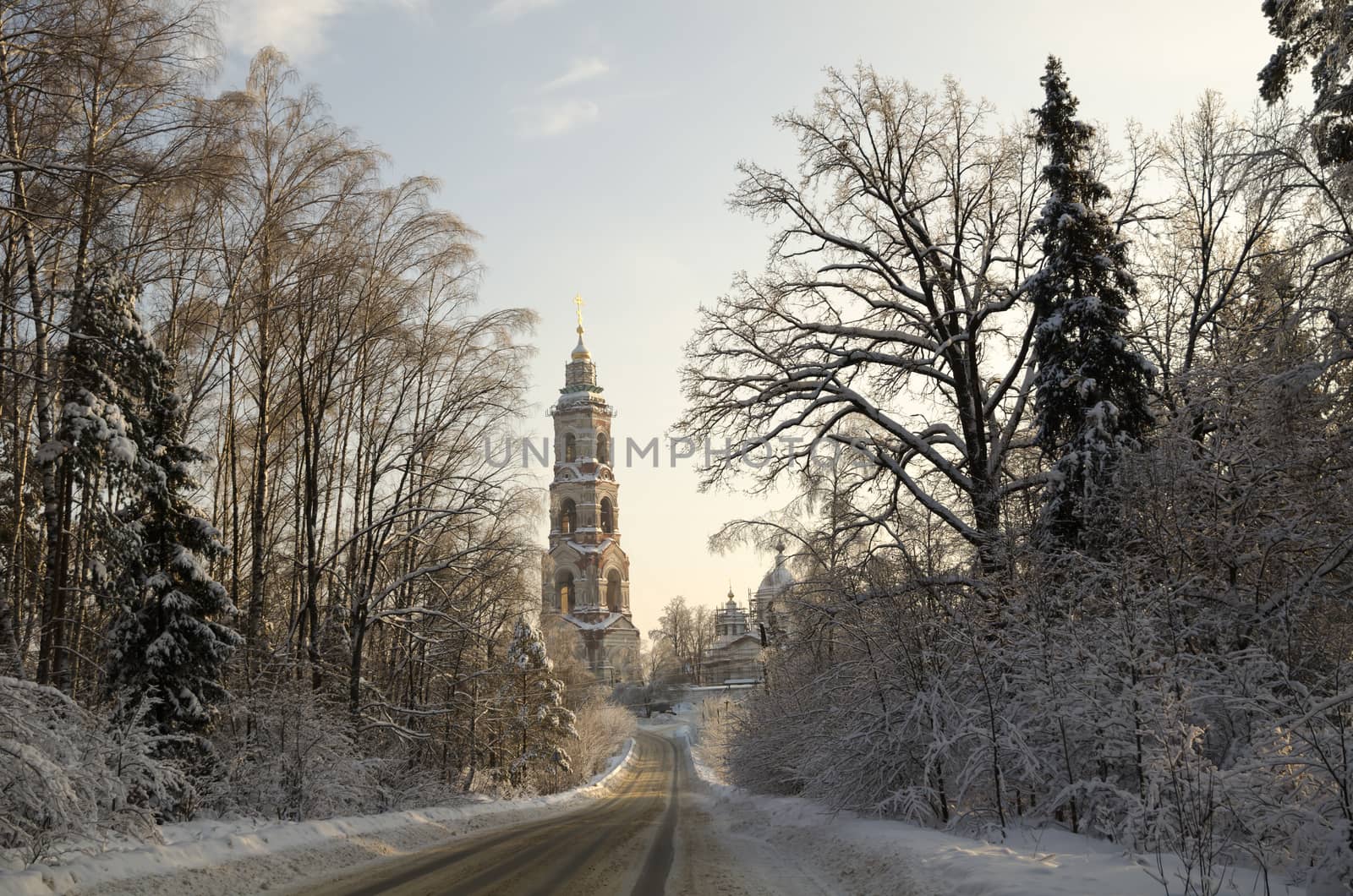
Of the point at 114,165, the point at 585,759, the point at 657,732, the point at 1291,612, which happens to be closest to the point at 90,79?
the point at 114,165

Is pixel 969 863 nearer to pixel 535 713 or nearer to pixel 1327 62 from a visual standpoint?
pixel 1327 62

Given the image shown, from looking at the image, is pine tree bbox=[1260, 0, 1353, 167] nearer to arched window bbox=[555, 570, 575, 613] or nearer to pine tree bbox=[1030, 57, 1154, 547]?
pine tree bbox=[1030, 57, 1154, 547]

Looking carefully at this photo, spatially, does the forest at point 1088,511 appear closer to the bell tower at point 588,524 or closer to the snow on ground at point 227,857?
the snow on ground at point 227,857

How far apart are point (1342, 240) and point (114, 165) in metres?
11.2

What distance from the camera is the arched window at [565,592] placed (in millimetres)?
110000

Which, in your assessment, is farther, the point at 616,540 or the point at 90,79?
the point at 616,540

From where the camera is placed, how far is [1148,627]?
889cm

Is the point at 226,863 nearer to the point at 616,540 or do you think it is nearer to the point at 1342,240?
the point at 1342,240

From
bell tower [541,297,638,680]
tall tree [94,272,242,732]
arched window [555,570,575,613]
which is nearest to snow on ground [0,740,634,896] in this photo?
tall tree [94,272,242,732]

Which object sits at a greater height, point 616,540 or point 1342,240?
point 616,540

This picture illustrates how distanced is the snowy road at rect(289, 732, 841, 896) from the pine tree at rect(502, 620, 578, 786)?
59.9 ft

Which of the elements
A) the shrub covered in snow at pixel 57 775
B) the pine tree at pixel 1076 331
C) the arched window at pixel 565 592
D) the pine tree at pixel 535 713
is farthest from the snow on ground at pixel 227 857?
the arched window at pixel 565 592

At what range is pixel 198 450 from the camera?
1536cm

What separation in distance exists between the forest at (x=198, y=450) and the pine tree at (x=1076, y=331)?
36.3ft
